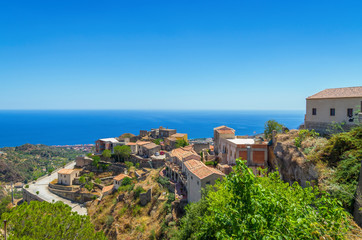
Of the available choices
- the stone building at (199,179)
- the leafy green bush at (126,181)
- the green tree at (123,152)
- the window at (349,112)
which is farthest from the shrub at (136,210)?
the window at (349,112)

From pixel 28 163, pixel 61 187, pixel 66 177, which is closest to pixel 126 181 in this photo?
pixel 61 187

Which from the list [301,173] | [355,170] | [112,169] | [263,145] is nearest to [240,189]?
[355,170]

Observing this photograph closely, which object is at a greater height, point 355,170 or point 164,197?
point 355,170

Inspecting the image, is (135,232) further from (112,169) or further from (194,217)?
(112,169)

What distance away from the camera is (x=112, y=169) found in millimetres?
44375

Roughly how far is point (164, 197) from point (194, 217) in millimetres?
9760

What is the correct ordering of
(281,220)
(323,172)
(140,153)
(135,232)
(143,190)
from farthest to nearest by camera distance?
1. (140,153)
2. (143,190)
3. (135,232)
4. (323,172)
5. (281,220)

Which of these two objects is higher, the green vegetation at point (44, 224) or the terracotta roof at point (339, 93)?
the terracotta roof at point (339, 93)

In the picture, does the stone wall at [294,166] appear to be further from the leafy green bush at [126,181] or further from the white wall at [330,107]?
the leafy green bush at [126,181]

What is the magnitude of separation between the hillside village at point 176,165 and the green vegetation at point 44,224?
27.6 ft

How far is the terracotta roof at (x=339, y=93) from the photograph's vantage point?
17.3m

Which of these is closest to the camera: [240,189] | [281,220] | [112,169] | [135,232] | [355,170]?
[281,220]

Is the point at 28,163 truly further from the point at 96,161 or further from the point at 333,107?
the point at 333,107

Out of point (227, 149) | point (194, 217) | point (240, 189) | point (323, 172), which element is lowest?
point (194, 217)
